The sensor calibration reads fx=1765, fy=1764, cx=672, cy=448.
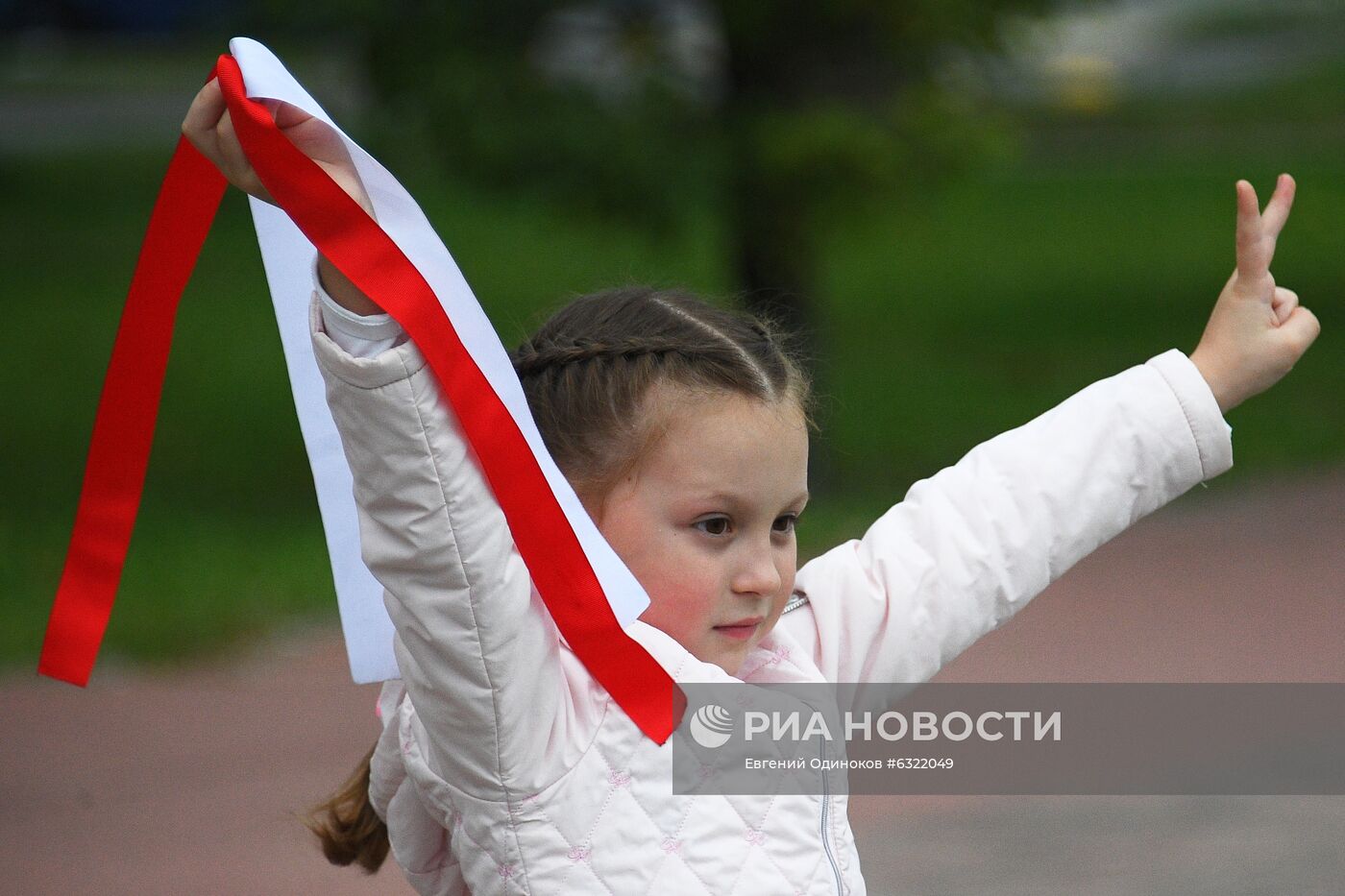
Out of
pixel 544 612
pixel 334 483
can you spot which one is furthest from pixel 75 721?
pixel 544 612

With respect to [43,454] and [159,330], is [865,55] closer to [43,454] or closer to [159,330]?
[43,454]

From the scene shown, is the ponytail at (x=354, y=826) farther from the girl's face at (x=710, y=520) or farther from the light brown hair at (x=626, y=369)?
the girl's face at (x=710, y=520)

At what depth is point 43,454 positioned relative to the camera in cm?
930

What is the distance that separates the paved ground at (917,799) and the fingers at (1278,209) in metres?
2.01

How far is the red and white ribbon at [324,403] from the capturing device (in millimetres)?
1633

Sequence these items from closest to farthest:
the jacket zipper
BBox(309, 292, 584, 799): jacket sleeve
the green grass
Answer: BBox(309, 292, 584, 799): jacket sleeve
the jacket zipper
the green grass

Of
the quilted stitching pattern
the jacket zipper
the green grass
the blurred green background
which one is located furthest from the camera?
the green grass

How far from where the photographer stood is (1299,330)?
90.0 inches

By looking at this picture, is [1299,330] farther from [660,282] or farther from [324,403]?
[324,403]

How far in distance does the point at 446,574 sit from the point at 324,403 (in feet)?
1.80

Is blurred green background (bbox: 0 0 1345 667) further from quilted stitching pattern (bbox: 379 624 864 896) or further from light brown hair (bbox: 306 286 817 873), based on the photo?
quilted stitching pattern (bbox: 379 624 864 896)

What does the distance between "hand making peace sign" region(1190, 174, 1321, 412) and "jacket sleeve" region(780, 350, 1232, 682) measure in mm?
43

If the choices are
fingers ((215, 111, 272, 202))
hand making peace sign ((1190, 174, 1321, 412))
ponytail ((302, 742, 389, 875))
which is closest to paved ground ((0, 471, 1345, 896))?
ponytail ((302, 742, 389, 875))

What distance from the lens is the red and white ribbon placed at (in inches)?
64.3
